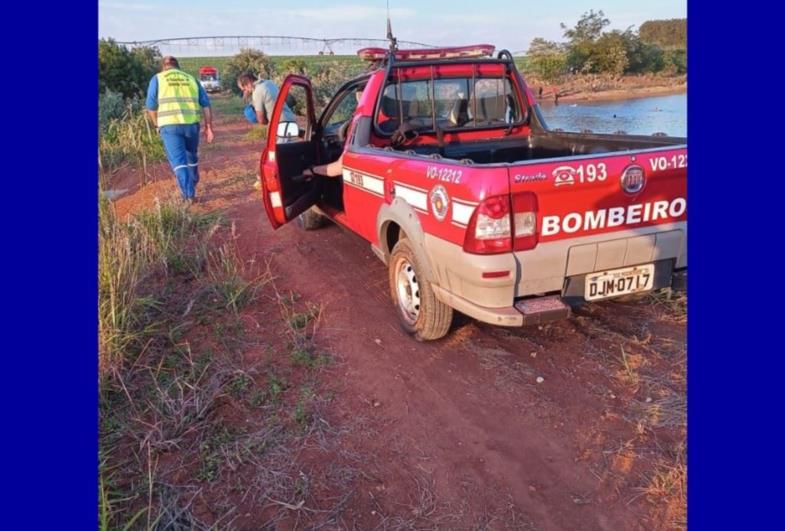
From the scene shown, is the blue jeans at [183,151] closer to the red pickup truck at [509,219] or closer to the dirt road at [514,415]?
the red pickup truck at [509,219]

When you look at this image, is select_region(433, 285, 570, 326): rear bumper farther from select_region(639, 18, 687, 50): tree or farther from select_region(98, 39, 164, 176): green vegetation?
select_region(98, 39, 164, 176): green vegetation

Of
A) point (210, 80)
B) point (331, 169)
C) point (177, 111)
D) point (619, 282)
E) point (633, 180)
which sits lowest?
point (619, 282)

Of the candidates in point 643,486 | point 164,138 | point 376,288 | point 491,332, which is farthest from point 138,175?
point 643,486

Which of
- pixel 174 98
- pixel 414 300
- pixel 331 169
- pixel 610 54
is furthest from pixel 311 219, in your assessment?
pixel 610 54

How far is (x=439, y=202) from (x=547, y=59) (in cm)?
3425

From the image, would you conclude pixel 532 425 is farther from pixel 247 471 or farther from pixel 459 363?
pixel 247 471

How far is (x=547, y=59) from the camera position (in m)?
33.8

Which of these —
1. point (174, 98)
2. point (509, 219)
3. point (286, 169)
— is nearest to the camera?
point (509, 219)

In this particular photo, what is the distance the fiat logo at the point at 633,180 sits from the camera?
3.05 meters

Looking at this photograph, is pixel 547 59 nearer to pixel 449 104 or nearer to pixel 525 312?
pixel 449 104

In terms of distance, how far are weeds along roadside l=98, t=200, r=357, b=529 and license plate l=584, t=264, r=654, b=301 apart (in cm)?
167

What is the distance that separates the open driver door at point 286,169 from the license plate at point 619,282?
3.04m

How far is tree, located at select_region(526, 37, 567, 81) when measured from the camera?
33.3m

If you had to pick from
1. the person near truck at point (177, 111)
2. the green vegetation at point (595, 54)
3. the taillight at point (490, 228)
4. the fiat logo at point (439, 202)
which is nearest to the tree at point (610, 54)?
the green vegetation at point (595, 54)
